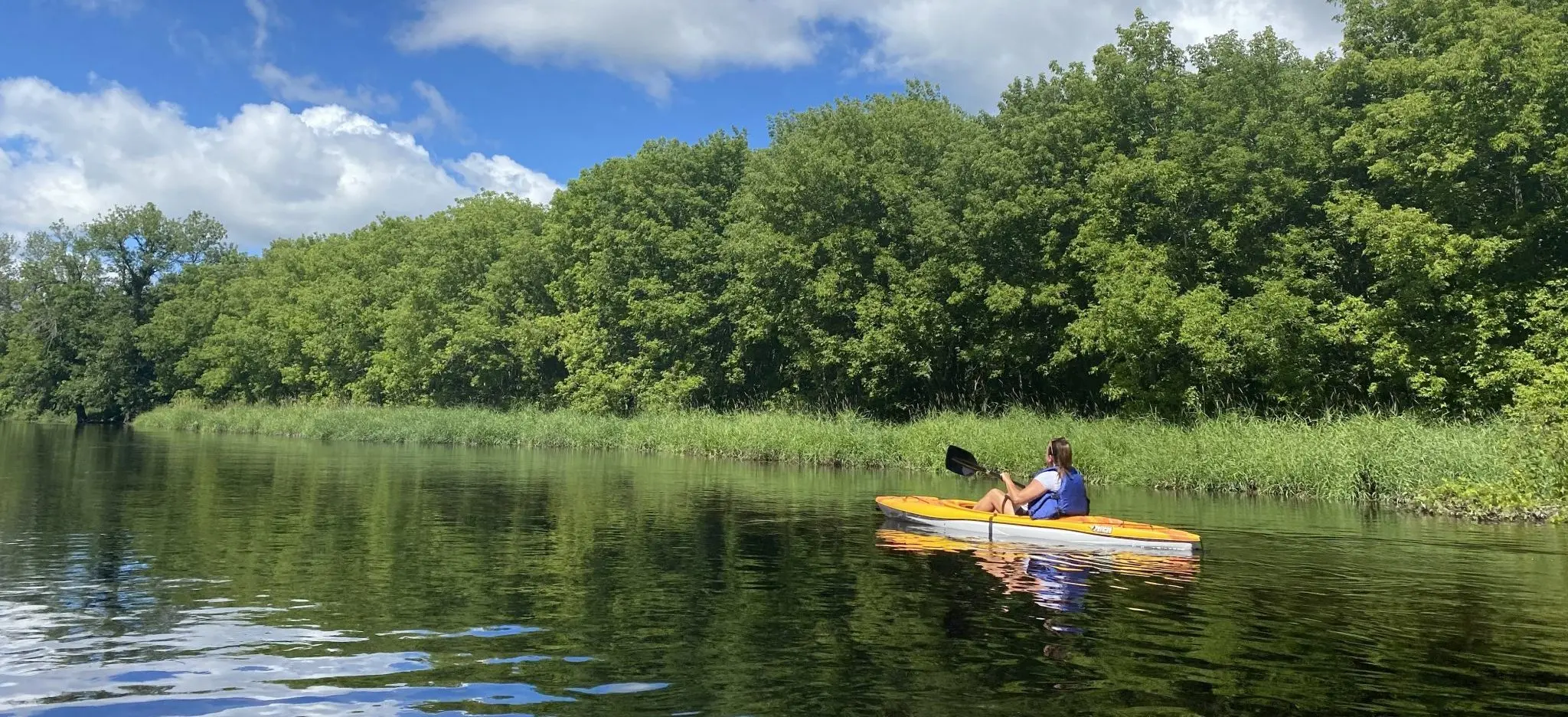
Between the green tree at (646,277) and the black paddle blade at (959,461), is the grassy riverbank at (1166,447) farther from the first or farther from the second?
the black paddle blade at (959,461)

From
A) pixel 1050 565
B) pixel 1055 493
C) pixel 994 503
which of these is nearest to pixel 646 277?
pixel 994 503

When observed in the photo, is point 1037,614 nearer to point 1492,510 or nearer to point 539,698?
point 539,698

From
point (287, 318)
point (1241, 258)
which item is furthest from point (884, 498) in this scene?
point (287, 318)

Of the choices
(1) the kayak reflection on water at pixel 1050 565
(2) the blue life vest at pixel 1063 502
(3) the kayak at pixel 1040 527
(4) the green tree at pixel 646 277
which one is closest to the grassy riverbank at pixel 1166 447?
(4) the green tree at pixel 646 277

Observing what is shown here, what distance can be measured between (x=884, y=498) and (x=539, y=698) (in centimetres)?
1019

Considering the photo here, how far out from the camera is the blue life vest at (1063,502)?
47.2ft

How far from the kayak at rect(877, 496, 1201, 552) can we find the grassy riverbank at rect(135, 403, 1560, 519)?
276 inches

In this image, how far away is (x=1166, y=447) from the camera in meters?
23.2

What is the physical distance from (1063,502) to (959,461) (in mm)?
4245

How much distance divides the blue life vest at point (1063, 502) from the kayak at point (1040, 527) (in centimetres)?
32

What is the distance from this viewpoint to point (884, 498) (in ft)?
52.7

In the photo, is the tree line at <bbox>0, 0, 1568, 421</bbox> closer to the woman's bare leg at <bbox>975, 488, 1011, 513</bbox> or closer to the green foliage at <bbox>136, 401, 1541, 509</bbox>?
the green foliage at <bbox>136, 401, 1541, 509</bbox>

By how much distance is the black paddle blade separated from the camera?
60.4 feet

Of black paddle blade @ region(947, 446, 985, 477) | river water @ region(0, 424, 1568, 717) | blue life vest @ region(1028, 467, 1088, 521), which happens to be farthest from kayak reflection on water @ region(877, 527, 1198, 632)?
black paddle blade @ region(947, 446, 985, 477)
